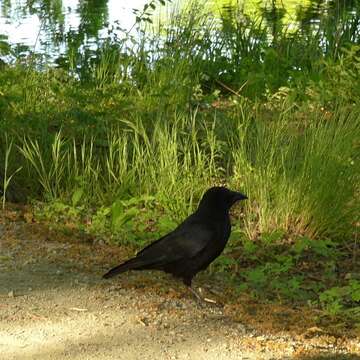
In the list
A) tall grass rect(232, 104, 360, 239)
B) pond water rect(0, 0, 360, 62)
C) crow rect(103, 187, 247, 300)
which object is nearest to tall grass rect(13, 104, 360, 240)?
tall grass rect(232, 104, 360, 239)

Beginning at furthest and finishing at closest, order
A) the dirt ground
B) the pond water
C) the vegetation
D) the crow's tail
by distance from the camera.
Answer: the pond water → the vegetation → the crow's tail → the dirt ground

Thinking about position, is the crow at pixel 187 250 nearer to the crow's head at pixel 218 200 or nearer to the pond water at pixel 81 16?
the crow's head at pixel 218 200

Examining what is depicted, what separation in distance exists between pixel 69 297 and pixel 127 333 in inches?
24.3

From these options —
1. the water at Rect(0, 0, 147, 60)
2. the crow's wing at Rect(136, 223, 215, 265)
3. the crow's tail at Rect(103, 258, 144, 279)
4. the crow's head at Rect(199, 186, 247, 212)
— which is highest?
the crow's head at Rect(199, 186, 247, 212)

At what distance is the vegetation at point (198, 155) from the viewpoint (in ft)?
21.2

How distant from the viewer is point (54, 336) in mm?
4824

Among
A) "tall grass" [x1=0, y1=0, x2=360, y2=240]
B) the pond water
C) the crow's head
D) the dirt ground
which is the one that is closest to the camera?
the dirt ground

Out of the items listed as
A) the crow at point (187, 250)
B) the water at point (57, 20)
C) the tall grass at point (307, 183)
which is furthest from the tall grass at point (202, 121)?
the water at point (57, 20)

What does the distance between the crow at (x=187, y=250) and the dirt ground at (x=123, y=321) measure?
0.15 meters

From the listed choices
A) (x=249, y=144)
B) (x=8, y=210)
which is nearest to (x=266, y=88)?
(x=249, y=144)

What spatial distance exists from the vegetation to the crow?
1.38ft

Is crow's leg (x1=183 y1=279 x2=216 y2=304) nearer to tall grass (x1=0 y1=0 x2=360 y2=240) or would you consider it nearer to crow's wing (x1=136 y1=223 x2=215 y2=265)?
crow's wing (x1=136 y1=223 x2=215 y2=265)

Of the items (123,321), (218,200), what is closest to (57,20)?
(218,200)

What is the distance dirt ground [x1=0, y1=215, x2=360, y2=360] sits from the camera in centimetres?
468
